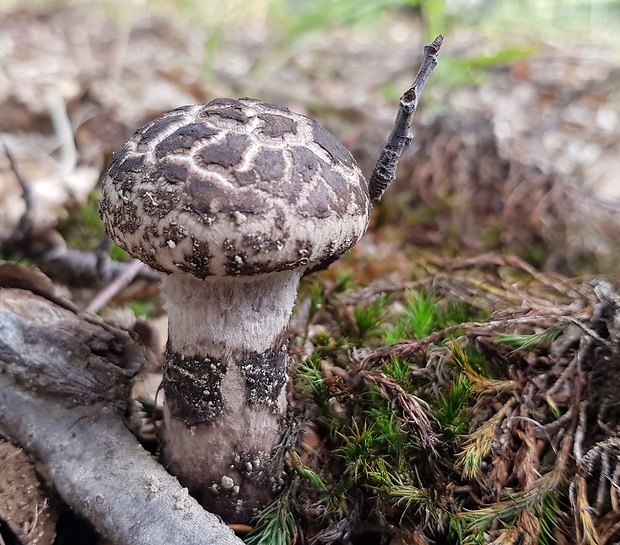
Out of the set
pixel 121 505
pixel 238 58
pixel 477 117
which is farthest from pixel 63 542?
pixel 238 58

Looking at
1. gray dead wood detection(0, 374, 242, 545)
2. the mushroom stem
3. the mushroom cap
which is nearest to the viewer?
the mushroom cap

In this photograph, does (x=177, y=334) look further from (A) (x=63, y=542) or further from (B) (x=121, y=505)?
(A) (x=63, y=542)

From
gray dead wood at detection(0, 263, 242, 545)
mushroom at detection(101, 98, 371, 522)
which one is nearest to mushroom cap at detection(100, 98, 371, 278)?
mushroom at detection(101, 98, 371, 522)

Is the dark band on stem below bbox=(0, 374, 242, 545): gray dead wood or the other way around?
the other way around

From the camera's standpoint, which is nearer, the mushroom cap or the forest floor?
the mushroom cap

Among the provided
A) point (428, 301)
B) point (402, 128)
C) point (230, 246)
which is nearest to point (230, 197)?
point (230, 246)

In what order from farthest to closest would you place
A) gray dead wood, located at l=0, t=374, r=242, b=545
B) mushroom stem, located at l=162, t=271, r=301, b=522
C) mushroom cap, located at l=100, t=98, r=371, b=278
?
mushroom stem, located at l=162, t=271, r=301, b=522 → gray dead wood, located at l=0, t=374, r=242, b=545 → mushroom cap, located at l=100, t=98, r=371, b=278

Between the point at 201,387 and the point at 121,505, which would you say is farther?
the point at 201,387

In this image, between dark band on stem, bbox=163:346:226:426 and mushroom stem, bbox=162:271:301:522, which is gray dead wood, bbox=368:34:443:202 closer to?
mushroom stem, bbox=162:271:301:522
